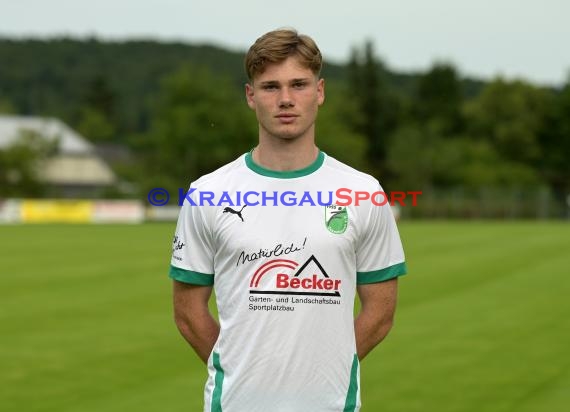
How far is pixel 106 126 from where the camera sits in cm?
17062

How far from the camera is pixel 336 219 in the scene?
144 inches

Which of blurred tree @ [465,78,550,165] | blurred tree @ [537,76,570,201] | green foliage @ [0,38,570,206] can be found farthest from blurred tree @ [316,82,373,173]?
blurred tree @ [537,76,570,201]

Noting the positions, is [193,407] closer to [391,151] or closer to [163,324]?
[163,324]

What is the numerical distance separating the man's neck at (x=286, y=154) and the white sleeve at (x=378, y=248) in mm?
288

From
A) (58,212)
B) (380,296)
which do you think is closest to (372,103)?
(58,212)

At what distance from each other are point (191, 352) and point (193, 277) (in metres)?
8.34

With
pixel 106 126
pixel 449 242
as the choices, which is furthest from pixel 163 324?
pixel 106 126

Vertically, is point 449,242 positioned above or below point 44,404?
below

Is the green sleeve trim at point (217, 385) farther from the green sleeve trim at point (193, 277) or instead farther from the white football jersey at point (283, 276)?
the green sleeve trim at point (193, 277)

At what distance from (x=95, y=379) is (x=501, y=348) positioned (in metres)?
4.95

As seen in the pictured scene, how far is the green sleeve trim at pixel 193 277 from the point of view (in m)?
3.82

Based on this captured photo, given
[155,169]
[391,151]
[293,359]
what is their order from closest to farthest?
1. [293,359]
2. [155,169]
3. [391,151]

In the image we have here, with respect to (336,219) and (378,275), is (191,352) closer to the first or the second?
(378,275)

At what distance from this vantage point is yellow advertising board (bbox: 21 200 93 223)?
194ft
